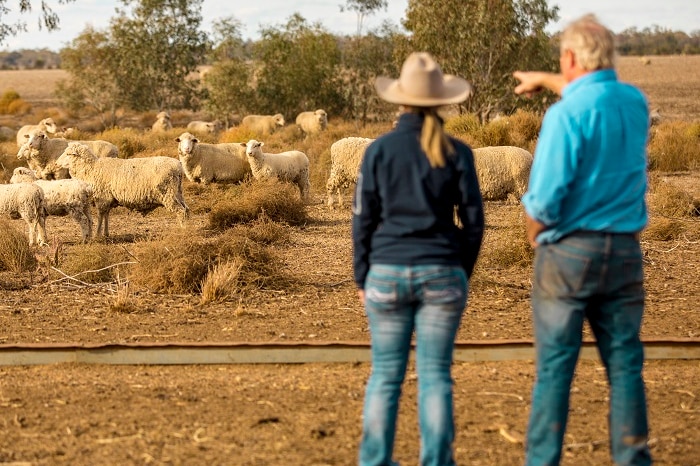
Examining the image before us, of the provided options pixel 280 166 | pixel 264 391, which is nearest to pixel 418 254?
pixel 264 391

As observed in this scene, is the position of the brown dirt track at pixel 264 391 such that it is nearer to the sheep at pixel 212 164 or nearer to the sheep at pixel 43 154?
the sheep at pixel 43 154

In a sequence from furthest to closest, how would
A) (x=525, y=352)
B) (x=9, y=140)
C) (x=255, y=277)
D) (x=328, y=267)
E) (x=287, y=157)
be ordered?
(x=9, y=140)
(x=287, y=157)
(x=328, y=267)
(x=255, y=277)
(x=525, y=352)

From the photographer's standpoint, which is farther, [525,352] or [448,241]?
[525,352]

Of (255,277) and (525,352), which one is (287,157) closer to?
(255,277)

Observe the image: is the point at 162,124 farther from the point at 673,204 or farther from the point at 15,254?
the point at 15,254

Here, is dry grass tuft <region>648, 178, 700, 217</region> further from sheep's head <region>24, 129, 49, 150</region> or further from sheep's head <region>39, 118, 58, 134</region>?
sheep's head <region>39, 118, 58, 134</region>

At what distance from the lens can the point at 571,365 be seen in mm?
4730

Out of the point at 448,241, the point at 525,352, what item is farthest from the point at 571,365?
the point at 525,352

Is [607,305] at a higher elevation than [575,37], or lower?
lower

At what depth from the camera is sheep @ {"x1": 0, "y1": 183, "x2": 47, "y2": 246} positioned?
1466 centimetres

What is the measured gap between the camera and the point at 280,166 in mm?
20781

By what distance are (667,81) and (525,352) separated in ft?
245

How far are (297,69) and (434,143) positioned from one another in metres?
42.4

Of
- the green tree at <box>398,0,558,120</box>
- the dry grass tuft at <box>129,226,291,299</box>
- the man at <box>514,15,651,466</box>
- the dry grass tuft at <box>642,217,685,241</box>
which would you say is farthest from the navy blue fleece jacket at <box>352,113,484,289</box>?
the green tree at <box>398,0,558,120</box>
